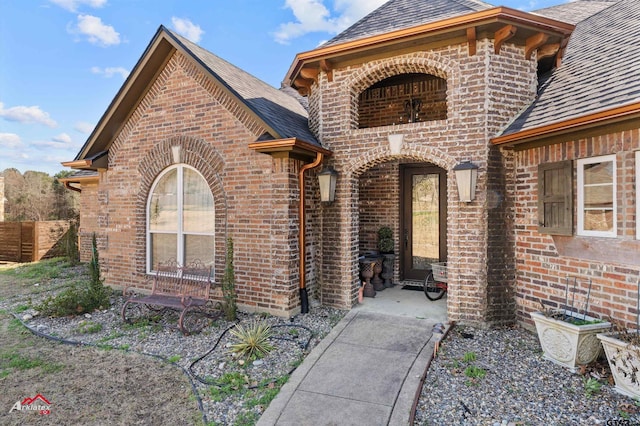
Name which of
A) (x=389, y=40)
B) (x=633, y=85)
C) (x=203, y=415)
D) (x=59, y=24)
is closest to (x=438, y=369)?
(x=203, y=415)

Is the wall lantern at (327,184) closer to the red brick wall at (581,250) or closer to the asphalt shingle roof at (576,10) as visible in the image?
the red brick wall at (581,250)

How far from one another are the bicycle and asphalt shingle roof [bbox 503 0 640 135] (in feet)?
8.36

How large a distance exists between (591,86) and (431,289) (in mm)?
4211

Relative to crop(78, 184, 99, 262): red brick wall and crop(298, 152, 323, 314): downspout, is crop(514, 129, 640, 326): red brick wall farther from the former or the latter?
crop(78, 184, 99, 262): red brick wall

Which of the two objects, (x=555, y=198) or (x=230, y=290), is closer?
(x=555, y=198)

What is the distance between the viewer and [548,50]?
561 cm

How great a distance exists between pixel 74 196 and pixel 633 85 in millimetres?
27769

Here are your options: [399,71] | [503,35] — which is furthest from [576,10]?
[399,71]

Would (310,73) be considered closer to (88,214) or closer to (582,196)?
(582,196)

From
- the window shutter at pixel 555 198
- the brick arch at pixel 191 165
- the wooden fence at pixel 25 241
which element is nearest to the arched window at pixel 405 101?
the window shutter at pixel 555 198

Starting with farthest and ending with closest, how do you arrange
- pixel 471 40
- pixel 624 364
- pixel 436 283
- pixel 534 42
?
pixel 436 283 < pixel 534 42 < pixel 471 40 < pixel 624 364

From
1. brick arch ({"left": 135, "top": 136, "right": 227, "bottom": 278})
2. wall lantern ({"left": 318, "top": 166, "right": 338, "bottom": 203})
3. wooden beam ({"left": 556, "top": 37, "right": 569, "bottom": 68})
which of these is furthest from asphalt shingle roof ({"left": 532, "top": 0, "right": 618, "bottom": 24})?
brick arch ({"left": 135, "top": 136, "right": 227, "bottom": 278})

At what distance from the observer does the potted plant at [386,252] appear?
737 centimetres

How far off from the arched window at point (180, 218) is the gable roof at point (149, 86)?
1712 millimetres
